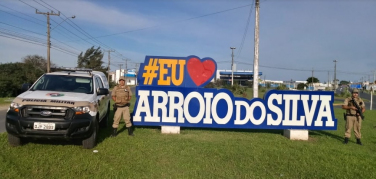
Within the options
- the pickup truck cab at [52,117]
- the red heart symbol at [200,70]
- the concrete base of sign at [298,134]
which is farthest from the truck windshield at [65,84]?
the concrete base of sign at [298,134]

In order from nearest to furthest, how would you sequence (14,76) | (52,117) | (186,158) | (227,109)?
(52,117) → (186,158) → (227,109) → (14,76)

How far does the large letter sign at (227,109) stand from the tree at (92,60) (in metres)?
61.0

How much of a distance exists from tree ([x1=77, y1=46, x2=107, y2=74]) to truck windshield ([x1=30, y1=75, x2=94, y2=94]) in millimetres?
61808

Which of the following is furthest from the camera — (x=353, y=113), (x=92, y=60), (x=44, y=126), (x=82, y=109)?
(x=92, y=60)

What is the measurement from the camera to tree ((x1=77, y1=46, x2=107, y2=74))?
67625 mm

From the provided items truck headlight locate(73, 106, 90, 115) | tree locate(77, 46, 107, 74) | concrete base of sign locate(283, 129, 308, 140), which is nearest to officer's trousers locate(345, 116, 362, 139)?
concrete base of sign locate(283, 129, 308, 140)

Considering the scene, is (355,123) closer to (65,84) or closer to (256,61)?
(256,61)

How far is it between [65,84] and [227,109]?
4.90 metres

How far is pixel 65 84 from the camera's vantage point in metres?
7.66

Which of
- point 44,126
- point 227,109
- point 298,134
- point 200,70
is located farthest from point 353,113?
point 44,126

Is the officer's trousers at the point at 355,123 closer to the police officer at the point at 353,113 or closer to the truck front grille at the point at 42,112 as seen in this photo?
the police officer at the point at 353,113

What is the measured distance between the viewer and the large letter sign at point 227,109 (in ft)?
30.7

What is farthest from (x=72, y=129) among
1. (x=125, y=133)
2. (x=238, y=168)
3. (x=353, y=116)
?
(x=353, y=116)

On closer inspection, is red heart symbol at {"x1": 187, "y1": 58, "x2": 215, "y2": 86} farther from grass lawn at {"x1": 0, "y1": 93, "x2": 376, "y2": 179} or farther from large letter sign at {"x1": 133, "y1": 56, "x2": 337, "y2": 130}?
grass lawn at {"x1": 0, "y1": 93, "x2": 376, "y2": 179}
